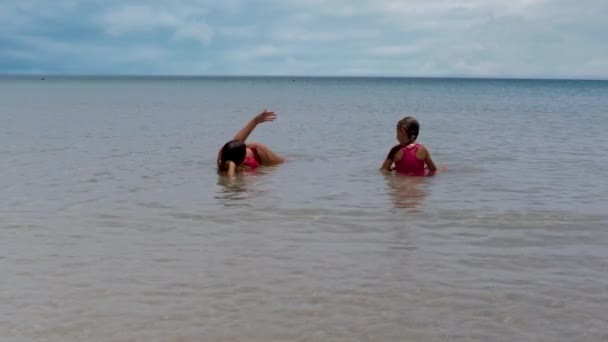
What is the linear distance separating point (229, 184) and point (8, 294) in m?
6.20

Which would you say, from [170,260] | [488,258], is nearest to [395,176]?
[488,258]

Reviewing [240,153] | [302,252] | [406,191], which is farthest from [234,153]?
[302,252]

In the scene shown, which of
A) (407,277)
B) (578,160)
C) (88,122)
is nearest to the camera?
(407,277)

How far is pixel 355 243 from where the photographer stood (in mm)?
7320

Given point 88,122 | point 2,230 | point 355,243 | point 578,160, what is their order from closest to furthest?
point 355,243
point 2,230
point 578,160
point 88,122

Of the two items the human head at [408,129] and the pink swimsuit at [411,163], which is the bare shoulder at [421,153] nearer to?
the pink swimsuit at [411,163]

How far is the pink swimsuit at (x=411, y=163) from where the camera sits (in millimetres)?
12336

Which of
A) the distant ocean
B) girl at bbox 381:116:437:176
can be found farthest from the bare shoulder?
the distant ocean

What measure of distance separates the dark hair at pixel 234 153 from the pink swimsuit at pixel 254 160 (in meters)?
0.48

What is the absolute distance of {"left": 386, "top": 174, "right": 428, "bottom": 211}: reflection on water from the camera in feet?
31.9

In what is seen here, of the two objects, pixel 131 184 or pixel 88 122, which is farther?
pixel 88 122

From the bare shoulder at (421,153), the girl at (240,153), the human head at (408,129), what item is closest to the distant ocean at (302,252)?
the girl at (240,153)

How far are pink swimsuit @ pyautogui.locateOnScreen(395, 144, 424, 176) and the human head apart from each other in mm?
221

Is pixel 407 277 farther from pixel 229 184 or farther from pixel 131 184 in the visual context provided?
pixel 131 184
